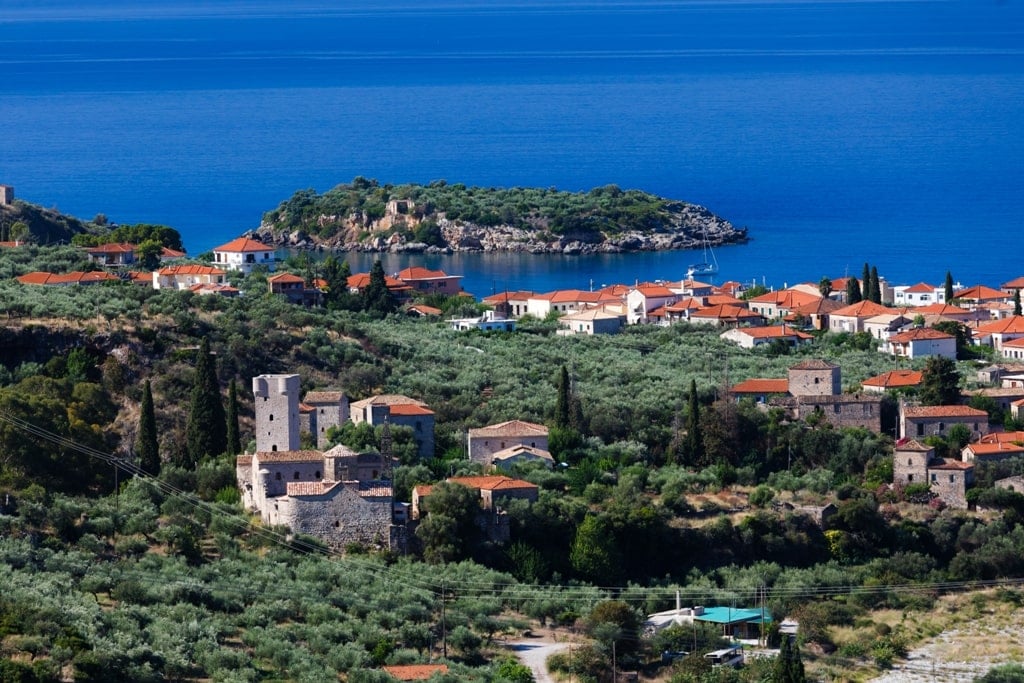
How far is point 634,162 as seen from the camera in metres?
162

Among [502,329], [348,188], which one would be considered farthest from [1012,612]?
[348,188]

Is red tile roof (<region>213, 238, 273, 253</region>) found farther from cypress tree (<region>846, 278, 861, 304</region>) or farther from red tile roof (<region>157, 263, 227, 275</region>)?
cypress tree (<region>846, 278, 861, 304</region>)

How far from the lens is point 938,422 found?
56062 mm

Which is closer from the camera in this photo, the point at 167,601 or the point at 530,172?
the point at 167,601

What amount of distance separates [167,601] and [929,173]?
11965cm

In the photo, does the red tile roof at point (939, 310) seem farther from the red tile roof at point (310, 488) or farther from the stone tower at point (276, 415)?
the red tile roof at point (310, 488)

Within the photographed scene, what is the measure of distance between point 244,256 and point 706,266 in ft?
102

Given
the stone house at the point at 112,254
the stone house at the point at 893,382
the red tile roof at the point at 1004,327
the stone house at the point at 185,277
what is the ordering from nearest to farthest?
the stone house at the point at 893,382 < the red tile roof at the point at 1004,327 < the stone house at the point at 185,277 < the stone house at the point at 112,254

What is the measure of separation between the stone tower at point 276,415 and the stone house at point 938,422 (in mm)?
16221

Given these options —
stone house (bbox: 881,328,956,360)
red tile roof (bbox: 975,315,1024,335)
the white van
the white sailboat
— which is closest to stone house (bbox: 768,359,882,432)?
stone house (bbox: 881,328,956,360)

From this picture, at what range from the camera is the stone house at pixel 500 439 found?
172ft

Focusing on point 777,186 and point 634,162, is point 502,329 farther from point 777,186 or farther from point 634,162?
point 634,162

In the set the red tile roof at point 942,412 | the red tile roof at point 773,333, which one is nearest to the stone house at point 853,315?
the red tile roof at point 773,333

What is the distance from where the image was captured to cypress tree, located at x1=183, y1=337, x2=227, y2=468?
168 feet
